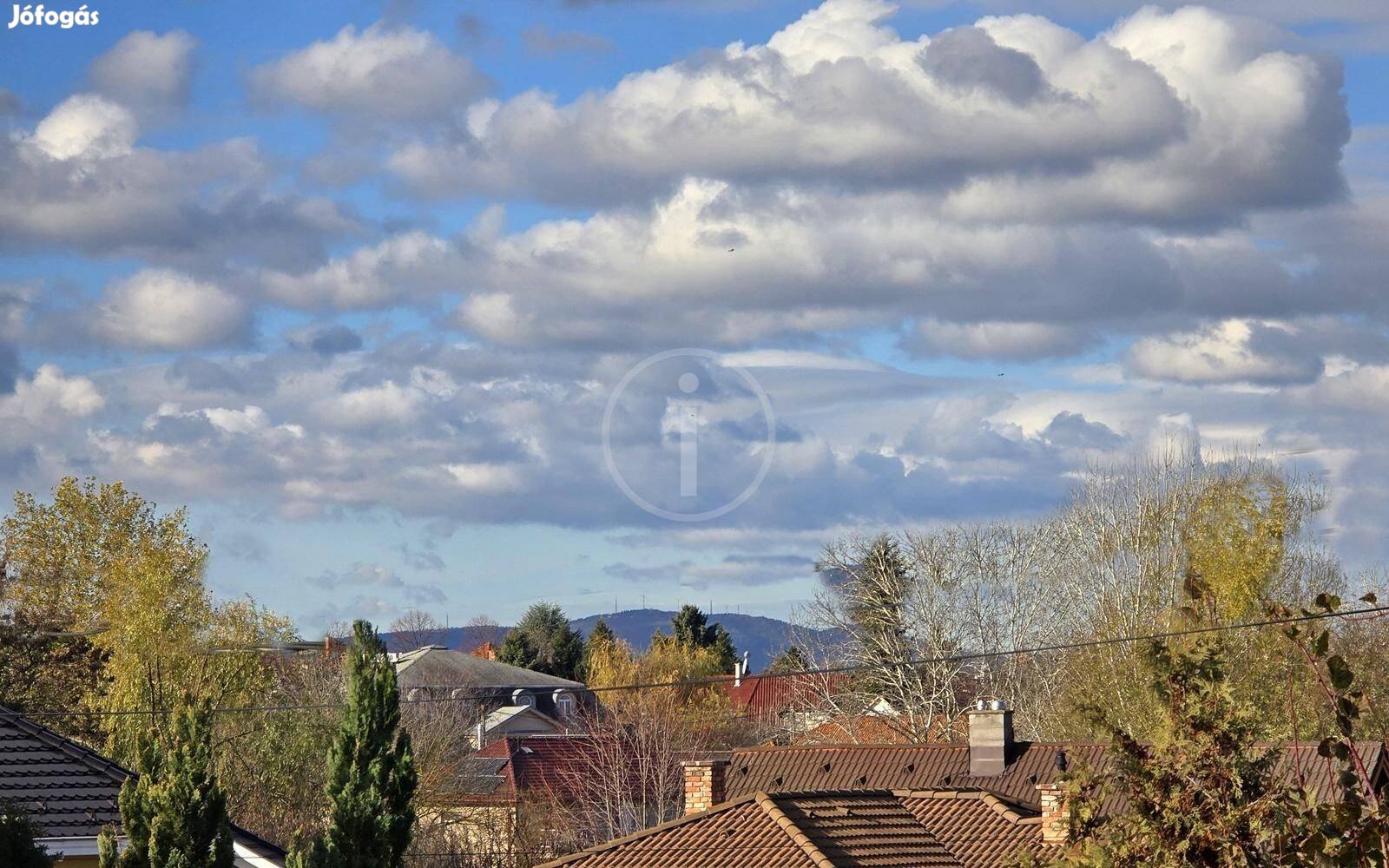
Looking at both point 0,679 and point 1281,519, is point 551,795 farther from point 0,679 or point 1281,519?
point 1281,519

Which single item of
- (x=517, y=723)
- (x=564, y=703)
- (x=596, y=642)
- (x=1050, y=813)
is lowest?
(x=517, y=723)

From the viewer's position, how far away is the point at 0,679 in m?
49.0

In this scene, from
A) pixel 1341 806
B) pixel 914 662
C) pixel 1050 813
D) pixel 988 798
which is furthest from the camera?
pixel 914 662

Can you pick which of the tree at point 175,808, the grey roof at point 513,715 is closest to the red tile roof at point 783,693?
the grey roof at point 513,715

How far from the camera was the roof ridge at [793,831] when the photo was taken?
22.5 meters

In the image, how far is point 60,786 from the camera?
1894cm

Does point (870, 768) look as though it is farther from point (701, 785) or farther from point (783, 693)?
point (783, 693)

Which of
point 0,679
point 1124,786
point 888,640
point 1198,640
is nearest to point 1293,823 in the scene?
point 1124,786

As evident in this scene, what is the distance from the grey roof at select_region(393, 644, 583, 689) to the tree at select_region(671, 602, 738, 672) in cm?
841

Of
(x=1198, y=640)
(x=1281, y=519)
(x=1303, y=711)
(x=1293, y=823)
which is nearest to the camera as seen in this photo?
(x=1293, y=823)

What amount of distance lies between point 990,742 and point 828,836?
9372 millimetres

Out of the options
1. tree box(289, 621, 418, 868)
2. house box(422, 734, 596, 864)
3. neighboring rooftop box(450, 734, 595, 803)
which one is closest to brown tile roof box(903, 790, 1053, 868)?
tree box(289, 621, 418, 868)

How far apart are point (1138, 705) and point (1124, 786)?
117 ft

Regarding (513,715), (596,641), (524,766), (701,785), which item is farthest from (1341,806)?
(596,641)
